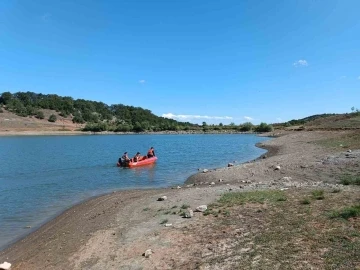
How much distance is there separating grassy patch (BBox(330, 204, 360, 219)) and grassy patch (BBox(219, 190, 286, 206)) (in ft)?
8.83

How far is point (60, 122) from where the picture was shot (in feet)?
606

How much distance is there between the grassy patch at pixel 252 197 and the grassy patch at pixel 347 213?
2.69 meters

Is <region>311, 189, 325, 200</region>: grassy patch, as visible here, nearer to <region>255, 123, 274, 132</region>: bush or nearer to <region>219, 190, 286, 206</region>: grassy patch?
<region>219, 190, 286, 206</region>: grassy patch

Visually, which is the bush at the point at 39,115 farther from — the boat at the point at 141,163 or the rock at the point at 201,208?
the rock at the point at 201,208

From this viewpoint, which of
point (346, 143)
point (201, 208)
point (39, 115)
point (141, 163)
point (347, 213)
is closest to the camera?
point (347, 213)

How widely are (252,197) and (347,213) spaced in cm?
423

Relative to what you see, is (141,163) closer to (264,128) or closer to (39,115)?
(264,128)

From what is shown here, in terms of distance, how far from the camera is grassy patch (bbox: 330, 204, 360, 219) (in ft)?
30.3

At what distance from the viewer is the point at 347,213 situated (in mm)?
9375

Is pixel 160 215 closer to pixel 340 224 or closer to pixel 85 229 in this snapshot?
pixel 85 229

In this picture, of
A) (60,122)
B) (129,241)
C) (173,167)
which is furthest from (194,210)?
(60,122)

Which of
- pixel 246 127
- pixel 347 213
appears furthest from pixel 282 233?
pixel 246 127

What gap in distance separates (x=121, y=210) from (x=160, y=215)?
310cm

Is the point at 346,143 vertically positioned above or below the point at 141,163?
above
